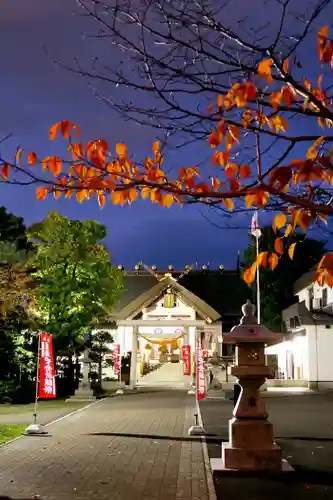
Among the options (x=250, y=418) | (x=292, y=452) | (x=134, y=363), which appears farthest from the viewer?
(x=134, y=363)

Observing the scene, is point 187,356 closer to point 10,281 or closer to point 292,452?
point 10,281

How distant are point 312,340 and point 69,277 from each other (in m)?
14.6

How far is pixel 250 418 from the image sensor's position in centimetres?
984

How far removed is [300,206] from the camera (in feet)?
17.6

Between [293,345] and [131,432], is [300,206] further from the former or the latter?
[293,345]

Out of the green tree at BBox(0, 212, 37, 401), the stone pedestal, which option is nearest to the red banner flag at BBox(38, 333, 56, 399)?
the green tree at BBox(0, 212, 37, 401)

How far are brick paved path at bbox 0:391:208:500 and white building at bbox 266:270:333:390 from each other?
16.4m

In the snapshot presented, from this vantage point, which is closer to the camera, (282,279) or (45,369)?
(45,369)

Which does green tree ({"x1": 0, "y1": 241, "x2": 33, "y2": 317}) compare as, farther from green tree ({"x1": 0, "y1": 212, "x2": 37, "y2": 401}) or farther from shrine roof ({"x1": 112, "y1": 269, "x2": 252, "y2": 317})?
shrine roof ({"x1": 112, "y1": 269, "x2": 252, "y2": 317})

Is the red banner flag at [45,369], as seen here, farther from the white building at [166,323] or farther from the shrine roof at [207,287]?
the shrine roof at [207,287]

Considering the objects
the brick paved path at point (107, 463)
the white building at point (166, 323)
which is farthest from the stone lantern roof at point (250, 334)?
the white building at point (166, 323)

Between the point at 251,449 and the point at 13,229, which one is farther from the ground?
the point at 13,229

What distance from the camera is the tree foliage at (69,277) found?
103 ft

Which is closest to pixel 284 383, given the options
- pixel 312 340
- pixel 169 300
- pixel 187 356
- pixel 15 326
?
pixel 312 340
